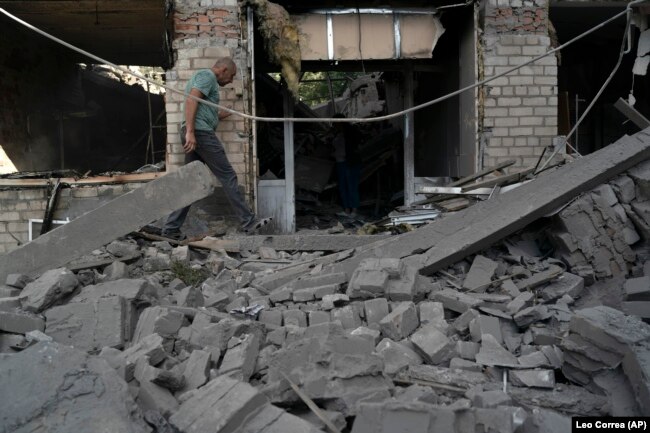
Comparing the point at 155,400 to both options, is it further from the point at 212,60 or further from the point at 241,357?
the point at 212,60

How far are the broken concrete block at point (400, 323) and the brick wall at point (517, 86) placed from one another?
364 cm

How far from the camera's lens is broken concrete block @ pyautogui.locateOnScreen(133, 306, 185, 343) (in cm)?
356

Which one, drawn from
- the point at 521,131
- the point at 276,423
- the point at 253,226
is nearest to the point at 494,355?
the point at 276,423

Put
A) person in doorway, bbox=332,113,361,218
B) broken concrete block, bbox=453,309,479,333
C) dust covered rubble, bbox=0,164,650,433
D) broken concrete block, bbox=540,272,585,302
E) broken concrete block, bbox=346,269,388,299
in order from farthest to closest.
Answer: person in doorway, bbox=332,113,361,218 → broken concrete block, bbox=540,272,585,302 → broken concrete block, bbox=346,269,388,299 → broken concrete block, bbox=453,309,479,333 → dust covered rubble, bbox=0,164,650,433

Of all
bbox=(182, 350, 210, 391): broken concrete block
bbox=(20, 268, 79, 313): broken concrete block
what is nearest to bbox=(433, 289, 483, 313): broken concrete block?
bbox=(182, 350, 210, 391): broken concrete block

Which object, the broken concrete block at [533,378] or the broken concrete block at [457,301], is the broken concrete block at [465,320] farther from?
the broken concrete block at [533,378]

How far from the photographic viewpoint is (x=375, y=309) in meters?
3.77

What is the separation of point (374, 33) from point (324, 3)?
774mm

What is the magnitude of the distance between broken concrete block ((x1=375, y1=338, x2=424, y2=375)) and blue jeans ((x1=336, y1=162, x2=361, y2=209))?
6775mm

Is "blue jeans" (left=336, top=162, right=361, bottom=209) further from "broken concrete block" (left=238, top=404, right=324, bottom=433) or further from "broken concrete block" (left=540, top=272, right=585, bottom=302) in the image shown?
"broken concrete block" (left=238, top=404, right=324, bottom=433)

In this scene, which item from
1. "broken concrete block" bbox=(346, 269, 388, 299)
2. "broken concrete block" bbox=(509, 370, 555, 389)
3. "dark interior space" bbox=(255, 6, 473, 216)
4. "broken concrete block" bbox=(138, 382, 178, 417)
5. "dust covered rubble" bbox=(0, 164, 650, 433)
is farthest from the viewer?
"dark interior space" bbox=(255, 6, 473, 216)

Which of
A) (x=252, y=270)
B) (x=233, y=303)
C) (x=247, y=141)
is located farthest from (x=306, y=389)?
(x=247, y=141)

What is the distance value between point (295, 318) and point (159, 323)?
0.90 meters

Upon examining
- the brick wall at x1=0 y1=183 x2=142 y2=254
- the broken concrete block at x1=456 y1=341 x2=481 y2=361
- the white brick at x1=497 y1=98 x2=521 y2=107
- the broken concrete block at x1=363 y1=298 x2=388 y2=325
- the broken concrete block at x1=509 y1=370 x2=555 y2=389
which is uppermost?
the white brick at x1=497 y1=98 x2=521 y2=107
